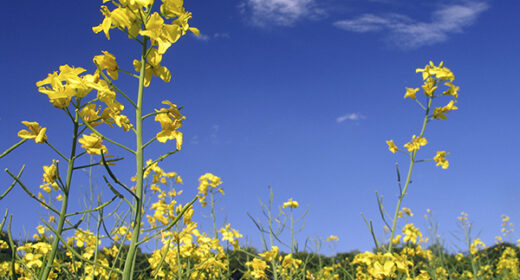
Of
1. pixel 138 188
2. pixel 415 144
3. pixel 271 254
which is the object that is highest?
pixel 415 144

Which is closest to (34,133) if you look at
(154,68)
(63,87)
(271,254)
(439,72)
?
(63,87)

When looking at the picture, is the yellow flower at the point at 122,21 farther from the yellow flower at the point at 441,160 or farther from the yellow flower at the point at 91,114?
the yellow flower at the point at 441,160

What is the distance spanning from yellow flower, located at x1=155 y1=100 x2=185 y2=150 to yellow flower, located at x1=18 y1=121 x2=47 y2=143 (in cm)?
41

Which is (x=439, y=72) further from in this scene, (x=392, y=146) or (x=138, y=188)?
(x=138, y=188)

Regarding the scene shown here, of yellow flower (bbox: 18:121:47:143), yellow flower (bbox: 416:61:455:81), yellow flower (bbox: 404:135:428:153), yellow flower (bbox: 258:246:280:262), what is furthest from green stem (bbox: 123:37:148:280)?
yellow flower (bbox: 416:61:455:81)

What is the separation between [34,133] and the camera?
1364 millimetres

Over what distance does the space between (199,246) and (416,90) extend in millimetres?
2492

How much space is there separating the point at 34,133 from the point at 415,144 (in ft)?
9.44

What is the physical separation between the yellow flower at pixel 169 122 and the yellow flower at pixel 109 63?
0.23 metres

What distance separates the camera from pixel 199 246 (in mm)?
3662

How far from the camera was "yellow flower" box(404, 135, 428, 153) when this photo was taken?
330cm

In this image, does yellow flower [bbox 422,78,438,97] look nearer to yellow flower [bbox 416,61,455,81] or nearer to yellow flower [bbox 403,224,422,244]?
yellow flower [bbox 416,61,455,81]

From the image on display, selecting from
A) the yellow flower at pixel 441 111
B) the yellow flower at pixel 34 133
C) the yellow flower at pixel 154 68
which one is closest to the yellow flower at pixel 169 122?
the yellow flower at pixel 154 68

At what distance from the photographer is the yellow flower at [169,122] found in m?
1.29
